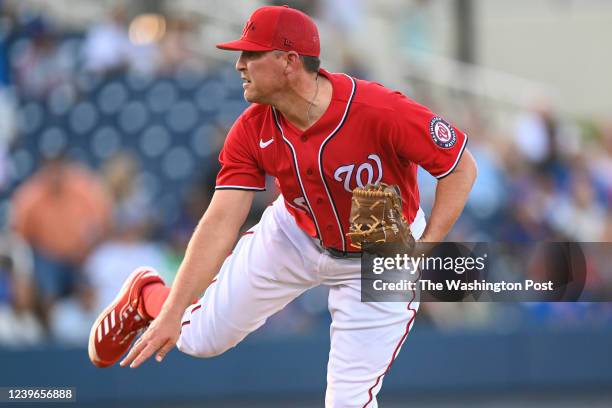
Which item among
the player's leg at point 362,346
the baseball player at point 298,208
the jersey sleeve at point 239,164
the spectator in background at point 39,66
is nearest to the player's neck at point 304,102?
the baseball player at point 298,208

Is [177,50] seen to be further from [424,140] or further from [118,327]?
[424,140]

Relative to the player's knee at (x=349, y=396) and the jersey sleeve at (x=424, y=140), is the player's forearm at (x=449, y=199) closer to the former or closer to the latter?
the jersey sleeve at (x=424, y=140)

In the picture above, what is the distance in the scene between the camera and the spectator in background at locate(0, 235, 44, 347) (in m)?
8.63

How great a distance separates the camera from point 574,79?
20.6 m

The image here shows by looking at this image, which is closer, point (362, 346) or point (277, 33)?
point (277, 33)

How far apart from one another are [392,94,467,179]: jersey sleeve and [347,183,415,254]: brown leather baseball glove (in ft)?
0.74

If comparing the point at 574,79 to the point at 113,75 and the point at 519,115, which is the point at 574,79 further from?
the point at 113,75

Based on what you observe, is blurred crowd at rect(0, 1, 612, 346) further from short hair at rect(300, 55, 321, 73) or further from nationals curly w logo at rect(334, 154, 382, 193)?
short hair at rect(300, 55, 321, 73)

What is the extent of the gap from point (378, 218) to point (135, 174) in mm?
5375

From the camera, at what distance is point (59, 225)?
9.05m

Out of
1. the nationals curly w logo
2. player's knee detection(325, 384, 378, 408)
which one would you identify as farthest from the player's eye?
player's knee detection(325, 384, 378, 408)

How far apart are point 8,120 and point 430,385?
436 cm

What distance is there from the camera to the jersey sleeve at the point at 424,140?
5.14 m

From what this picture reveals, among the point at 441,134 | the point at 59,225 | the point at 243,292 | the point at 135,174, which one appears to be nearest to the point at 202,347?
the point at 243,292
